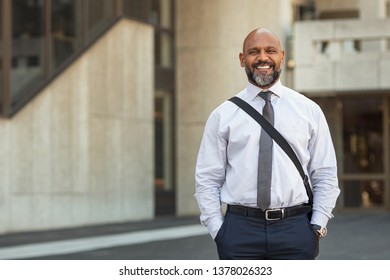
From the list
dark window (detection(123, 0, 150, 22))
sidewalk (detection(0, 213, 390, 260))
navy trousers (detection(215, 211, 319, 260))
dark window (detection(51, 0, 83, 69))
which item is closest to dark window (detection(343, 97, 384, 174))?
sidewalk (detection(0, 213, 390, 260))

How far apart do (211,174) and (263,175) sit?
30 cm

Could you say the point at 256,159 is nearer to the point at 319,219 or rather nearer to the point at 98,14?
the point at 319,219

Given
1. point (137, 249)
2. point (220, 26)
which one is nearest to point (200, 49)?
point (220, 26)

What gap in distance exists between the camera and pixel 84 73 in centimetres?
2062

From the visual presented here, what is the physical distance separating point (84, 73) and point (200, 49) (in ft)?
19.3

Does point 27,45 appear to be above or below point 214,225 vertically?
above

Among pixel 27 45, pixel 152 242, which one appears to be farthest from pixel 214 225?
pixel 27 45

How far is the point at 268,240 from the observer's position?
3.55 metres

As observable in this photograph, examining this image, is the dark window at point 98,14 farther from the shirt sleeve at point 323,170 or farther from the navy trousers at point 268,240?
the navy trousers at point 268,240

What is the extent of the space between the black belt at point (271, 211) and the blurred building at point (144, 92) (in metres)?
14.8

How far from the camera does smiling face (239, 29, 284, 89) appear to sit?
12.0 feet

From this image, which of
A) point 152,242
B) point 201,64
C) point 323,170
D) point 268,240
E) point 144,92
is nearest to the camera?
point 268,240

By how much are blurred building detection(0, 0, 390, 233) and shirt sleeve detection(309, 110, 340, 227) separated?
14825 mm
